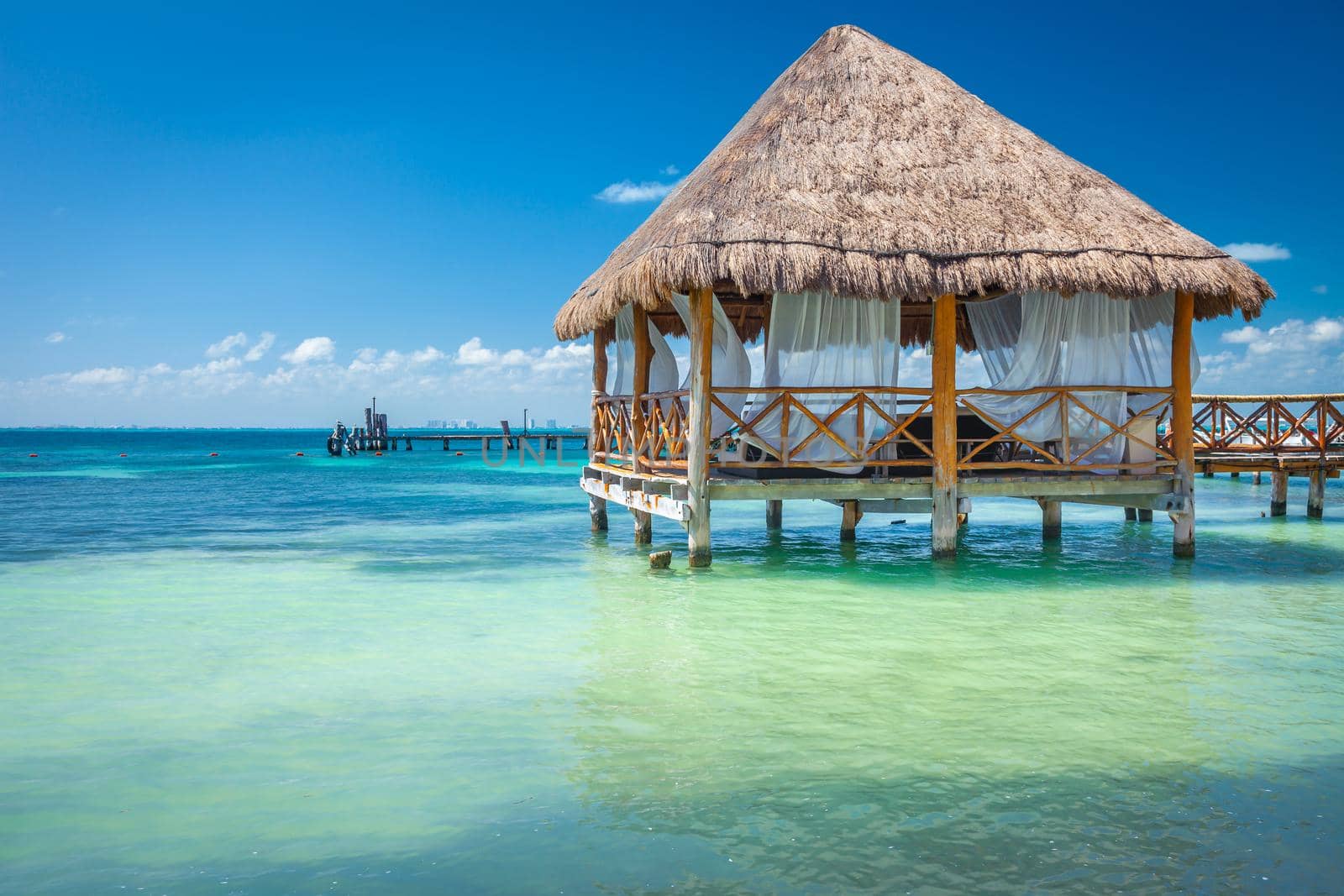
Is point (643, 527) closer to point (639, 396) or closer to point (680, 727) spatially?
point (639, 396)

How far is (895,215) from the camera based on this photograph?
9.38m

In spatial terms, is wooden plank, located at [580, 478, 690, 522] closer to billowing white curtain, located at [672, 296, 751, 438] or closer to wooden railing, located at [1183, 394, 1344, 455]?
billowing white curtain, located at [672, 296, 751, 438]

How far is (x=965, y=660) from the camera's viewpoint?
253 inches

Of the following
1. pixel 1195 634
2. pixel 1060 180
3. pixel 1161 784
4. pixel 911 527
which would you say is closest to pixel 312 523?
pixel 911 527

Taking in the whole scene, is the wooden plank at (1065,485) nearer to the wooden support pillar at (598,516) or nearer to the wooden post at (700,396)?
the wooden post at (700,396)

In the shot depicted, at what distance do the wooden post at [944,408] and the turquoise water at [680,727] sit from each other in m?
0.82

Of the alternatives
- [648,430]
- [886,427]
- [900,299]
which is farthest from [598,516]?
[900,299]

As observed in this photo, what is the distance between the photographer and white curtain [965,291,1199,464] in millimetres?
10172

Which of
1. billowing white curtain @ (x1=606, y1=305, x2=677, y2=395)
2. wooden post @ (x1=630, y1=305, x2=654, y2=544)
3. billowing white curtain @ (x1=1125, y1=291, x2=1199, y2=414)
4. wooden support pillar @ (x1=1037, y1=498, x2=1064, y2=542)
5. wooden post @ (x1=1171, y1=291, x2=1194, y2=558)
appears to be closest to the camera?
wooden post @ (x1=1171, y1=291, x2=1194, y2=558)

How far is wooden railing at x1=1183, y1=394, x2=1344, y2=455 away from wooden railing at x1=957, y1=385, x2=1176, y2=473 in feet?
16.6

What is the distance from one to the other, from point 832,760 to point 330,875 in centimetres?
212

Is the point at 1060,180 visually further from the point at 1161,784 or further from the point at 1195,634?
the point at 1161,784

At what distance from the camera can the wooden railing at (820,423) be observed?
31.2 ft

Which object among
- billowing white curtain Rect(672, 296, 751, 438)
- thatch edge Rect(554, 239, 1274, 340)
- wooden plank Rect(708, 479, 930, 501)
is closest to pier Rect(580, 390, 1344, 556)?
wooden plank Rect(708, 479, 930, 501)
